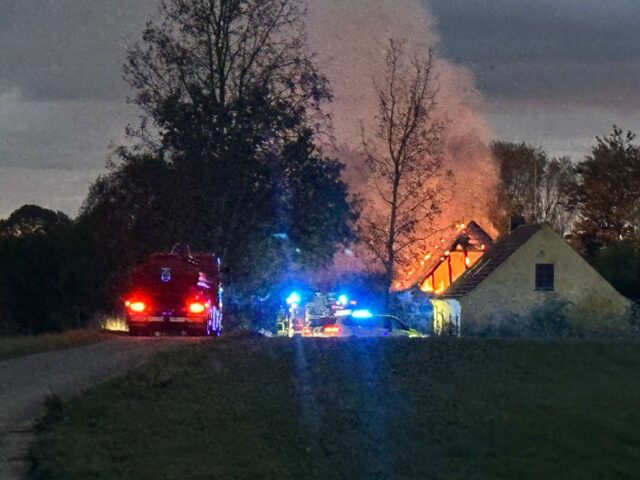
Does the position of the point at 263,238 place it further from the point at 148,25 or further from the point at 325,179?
the point at 148,25

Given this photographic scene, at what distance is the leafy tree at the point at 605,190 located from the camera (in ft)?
277

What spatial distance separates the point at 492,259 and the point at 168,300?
22561 mm

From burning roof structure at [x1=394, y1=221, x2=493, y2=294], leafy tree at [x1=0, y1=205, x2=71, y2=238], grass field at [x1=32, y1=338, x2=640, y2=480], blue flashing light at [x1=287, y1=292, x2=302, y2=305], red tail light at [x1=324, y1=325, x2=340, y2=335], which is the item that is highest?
leafy tree at [x1=0, y1=205, x2=71, y2=238]

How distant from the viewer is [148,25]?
49.2 m

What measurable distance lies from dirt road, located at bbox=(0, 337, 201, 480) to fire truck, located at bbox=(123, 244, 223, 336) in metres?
4.22

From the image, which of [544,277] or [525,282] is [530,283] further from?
[544,277]

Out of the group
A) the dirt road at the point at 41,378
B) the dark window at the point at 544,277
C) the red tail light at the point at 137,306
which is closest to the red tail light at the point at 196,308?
the red tail light at the point at 137,306

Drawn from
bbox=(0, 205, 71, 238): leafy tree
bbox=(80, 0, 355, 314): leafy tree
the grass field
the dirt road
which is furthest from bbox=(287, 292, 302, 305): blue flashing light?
bbox=(0, 205, 71, 238): leafy tree

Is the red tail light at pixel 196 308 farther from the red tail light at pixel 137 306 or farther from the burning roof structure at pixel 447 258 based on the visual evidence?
the burning roof structure at pixel 447 258

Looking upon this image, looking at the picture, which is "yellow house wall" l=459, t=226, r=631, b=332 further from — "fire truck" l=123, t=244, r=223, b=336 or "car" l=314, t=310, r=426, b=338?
"fire truck" l=123, t=244, r=223, b=336

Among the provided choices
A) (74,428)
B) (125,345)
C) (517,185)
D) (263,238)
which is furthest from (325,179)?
(517,185)

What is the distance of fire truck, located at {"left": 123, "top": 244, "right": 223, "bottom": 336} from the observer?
104 feet

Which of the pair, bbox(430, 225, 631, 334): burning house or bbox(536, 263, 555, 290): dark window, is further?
bbox(536, 263, 555, 290): dark window

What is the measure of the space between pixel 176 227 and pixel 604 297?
1787cm
